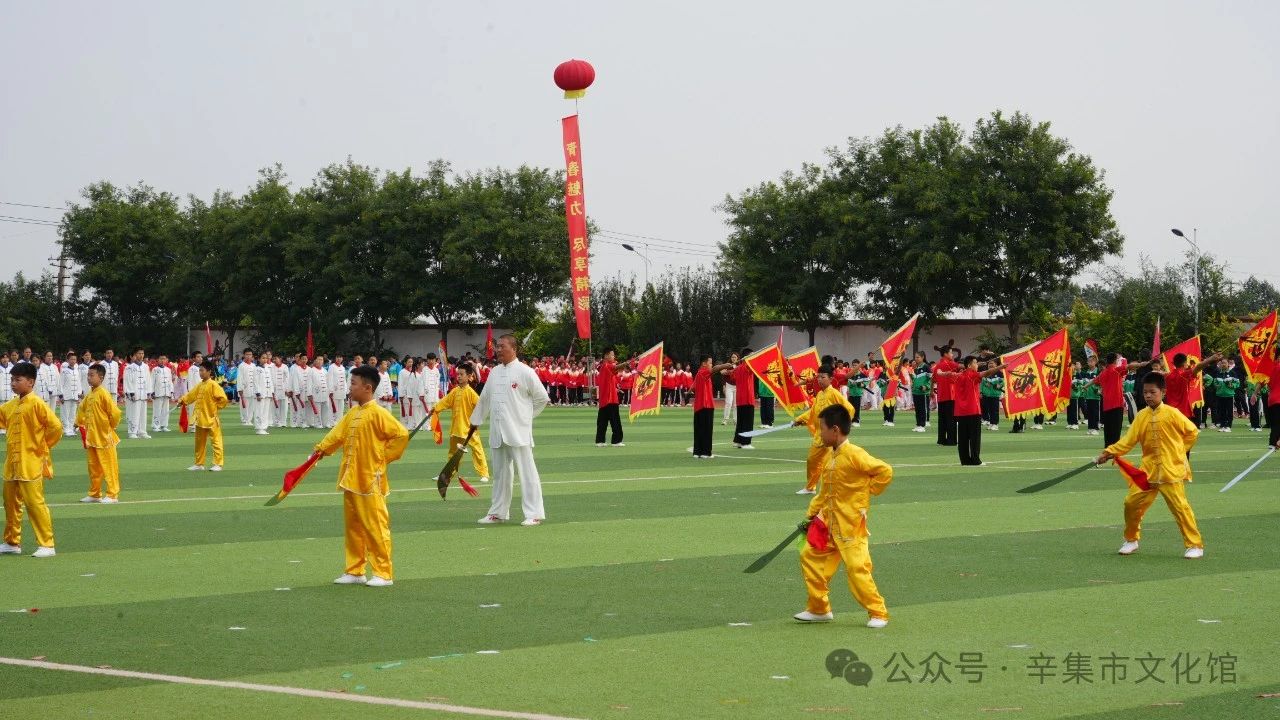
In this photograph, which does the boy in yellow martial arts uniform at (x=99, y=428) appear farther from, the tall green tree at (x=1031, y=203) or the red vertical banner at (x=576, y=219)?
the tall green tree at (x=1031, y=203)

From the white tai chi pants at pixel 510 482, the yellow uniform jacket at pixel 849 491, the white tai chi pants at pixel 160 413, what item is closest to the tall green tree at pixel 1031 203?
the white tai chi pants at pixel 160 413

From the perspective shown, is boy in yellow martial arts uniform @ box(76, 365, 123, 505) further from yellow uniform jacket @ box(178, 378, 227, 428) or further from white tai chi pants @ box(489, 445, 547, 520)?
yellow uniform jacket @ box(178, 378, 227, 428)

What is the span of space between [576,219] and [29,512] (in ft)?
90.2

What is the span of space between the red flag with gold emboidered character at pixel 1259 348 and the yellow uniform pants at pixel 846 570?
797 inches

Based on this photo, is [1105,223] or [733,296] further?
[733,296]

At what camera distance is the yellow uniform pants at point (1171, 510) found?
1214cm

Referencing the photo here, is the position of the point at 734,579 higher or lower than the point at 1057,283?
lower

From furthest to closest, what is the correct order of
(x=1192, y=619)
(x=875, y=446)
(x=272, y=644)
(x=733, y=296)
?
1. (x=733, y=296)
2. (x=875, y=446)
3. (x=1192, y=619)
4. (x=272, y=644)

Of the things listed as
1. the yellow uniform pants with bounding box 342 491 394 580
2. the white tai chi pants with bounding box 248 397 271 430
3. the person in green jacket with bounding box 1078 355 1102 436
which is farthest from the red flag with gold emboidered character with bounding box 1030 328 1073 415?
the yellow uniform pants with bounding box 342 491 394 580

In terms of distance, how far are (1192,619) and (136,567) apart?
7.79 metres

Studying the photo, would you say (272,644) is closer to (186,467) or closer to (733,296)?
(186,467)

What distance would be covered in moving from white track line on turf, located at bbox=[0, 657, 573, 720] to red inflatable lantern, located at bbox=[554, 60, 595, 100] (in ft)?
96.5

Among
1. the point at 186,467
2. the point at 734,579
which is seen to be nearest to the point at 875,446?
the point at 186,467

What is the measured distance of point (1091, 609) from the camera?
956 centimetres
